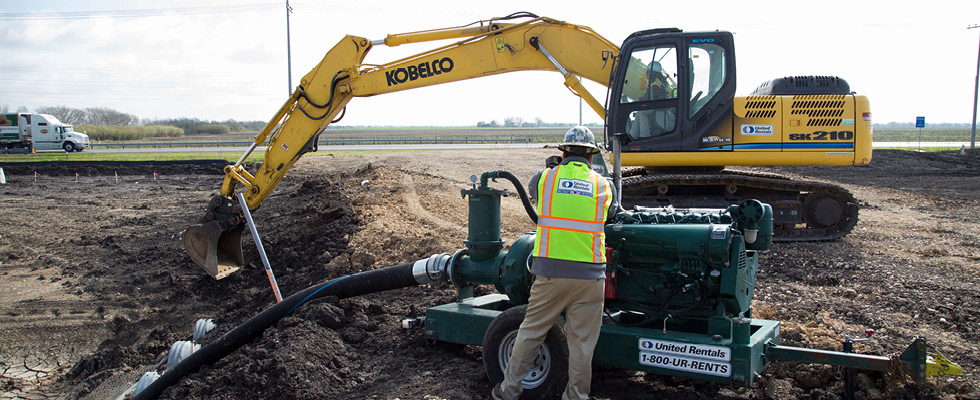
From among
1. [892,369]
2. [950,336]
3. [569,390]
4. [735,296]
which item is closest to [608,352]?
[569,390]

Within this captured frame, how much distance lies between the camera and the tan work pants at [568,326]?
434 cm

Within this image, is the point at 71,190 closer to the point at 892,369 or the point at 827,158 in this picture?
the point at 827,158

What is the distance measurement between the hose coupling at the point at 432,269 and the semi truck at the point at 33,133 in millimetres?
37985

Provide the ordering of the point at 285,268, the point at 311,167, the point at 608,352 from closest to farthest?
the point at 608,352
the point at 285,268
the point at 311,167

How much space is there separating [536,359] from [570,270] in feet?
2.99

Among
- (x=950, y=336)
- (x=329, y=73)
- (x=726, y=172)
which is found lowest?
(x=950, y=336)

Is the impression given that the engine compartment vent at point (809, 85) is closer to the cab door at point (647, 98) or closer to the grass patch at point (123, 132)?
the cab door at point (647, 98)

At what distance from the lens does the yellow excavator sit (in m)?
9.20

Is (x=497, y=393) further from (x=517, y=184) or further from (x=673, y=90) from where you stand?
(x=673, y=90)

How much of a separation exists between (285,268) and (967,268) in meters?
9.14

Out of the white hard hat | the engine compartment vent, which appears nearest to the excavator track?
the engine compartment vent

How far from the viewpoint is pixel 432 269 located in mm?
5926

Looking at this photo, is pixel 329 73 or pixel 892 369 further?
pixel 329 73

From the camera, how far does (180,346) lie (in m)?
6.83
